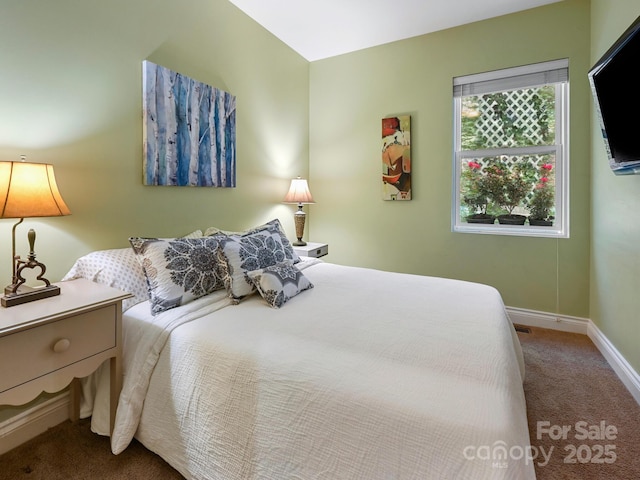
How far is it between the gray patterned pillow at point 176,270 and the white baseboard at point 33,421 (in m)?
0.78

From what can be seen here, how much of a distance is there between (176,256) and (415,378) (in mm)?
1296

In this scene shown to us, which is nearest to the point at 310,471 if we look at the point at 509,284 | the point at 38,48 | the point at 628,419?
the point at 628,419

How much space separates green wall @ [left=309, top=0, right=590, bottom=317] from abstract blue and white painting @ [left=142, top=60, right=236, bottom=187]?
1.41 meters

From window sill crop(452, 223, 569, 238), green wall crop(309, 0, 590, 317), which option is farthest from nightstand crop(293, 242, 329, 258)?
window sill crop(452, 223, 569, 238)

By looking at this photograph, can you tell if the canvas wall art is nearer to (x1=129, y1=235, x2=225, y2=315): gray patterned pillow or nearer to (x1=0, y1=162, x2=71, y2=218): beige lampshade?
Answer: (x1=129, y1=235, x2=225, y2=315): gray patterned pillow

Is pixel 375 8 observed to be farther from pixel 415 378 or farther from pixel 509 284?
pixel 415 378

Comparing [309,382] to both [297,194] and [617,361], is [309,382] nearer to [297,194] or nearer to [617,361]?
[617,361]

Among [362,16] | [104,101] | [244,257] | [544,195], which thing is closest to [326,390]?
[244,257]

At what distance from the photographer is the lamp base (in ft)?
4.31

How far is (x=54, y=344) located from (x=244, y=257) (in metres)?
0.91

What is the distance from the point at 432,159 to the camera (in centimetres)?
329

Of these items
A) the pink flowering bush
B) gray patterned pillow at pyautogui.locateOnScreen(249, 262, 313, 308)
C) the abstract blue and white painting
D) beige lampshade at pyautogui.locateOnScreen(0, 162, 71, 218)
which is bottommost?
gray patterned pillow at pyautogui.locateOnScreen(249, 262, 313, 308)

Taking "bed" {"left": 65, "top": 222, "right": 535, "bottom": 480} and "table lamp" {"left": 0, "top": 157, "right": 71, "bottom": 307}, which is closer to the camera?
"bed" {"left": 65, "top": 222, "right": 535, "bottom": 480}

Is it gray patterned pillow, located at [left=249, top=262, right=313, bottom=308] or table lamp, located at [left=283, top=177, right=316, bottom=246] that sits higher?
table lamp, located at [left=283, top=177, right=316, bottom=246]
